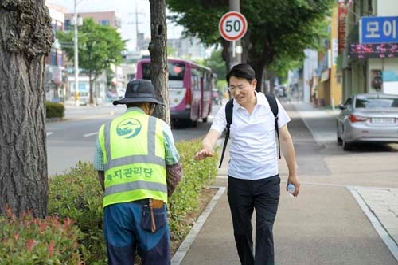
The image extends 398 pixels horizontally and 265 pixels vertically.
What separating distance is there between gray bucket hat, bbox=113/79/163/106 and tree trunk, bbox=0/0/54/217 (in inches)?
35.1

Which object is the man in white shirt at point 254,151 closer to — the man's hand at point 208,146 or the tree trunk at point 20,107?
the man's hand at point 208,146

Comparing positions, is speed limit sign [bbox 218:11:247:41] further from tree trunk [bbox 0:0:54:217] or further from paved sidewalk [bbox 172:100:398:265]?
tree trunk [bbox 0:0:54:217]

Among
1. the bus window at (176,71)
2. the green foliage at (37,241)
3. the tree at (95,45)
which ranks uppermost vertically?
the tree at (95,45)

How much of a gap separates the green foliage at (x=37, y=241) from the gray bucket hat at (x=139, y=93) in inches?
34.0

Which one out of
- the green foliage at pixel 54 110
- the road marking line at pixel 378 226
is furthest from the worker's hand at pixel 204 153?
the green foliage at pixel 54 110

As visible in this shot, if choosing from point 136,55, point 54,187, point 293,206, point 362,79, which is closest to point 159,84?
point 293,206

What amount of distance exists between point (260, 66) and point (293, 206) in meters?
24.8

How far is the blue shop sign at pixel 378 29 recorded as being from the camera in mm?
27219

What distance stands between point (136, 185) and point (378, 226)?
4706 mm

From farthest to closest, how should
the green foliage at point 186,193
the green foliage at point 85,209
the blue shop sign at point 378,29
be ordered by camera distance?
the blue shop sign at point 378,29 → the green foliage at point 186,193 → the green foliage at point 85,209

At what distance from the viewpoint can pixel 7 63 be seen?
5.18 metres

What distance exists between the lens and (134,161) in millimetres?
4410

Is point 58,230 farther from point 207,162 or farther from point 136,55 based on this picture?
point 136,55

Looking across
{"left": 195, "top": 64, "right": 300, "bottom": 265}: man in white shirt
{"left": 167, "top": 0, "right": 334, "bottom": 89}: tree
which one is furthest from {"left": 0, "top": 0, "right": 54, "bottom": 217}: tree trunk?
{"left": 167, "top": 0, "right": 334, "bottom": 89}: tree
